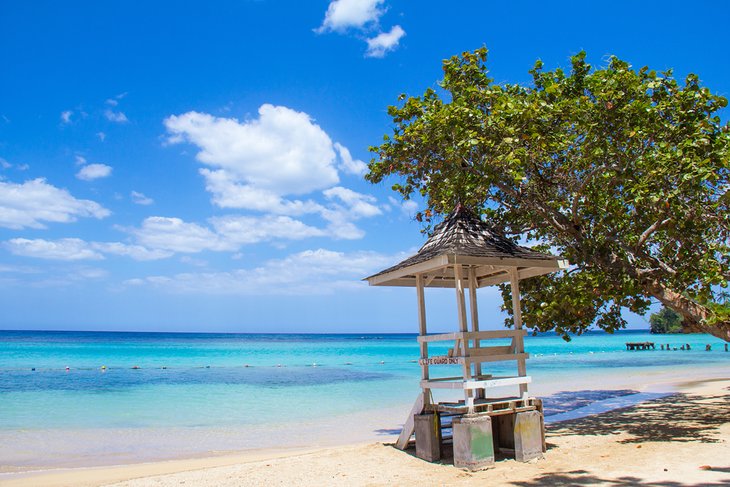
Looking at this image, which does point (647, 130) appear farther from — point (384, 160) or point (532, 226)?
point (384, 160)

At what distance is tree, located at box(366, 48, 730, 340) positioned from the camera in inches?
351

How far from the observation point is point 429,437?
8.27 m

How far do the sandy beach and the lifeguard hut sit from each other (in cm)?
32

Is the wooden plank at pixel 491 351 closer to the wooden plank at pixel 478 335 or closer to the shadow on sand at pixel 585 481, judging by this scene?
the wooden plank at pixel 478 335

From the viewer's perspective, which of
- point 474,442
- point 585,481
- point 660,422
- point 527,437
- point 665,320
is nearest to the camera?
point 585,481

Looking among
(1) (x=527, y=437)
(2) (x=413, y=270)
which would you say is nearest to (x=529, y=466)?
(1) (x=527, y=437)

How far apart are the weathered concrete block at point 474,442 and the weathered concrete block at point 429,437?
69cm

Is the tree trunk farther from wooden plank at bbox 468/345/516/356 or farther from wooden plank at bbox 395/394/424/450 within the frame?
wooden plank at bbox 395/394/424/450

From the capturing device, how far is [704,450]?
7.71 metres

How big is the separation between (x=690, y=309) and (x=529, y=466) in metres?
4.50

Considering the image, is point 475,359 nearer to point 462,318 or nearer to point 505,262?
point 462,318

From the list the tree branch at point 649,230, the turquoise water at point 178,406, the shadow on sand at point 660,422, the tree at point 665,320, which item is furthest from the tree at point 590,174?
the tree at point 665,320

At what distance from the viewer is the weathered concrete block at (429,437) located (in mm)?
8227

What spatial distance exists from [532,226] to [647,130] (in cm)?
291
